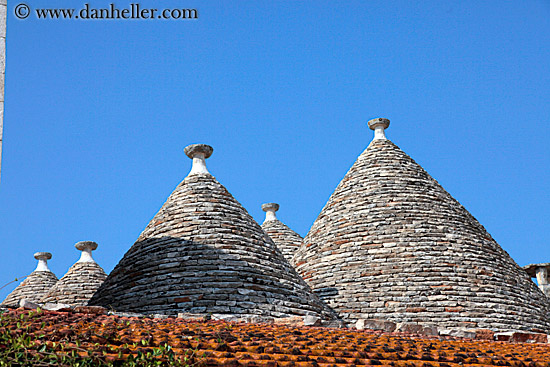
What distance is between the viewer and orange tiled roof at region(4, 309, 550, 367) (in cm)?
646

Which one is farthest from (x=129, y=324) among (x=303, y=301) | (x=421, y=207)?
(x=421, y=207)

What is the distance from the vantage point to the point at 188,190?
12.8m

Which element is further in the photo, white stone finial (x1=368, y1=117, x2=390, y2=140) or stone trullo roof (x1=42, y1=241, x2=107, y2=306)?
white stone finial (x1=368, y1=117, x2=390, y2=140)

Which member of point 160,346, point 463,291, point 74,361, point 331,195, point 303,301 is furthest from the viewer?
point 331,195

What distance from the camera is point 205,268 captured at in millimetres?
11031

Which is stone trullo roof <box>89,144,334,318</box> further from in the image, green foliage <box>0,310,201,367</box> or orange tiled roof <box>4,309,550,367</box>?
green foliage <box>0,310,201,367</box>

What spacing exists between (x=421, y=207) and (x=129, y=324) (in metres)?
8.36

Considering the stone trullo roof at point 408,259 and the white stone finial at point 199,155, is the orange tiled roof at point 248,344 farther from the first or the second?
the white stone finial at point 199,155

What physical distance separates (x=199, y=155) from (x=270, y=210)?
7132 millimetres

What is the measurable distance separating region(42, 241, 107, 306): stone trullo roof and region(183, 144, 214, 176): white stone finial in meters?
4.08

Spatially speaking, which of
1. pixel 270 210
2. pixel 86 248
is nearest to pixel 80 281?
pixel 86 248

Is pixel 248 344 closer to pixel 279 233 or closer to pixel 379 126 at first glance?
pixel 379 126

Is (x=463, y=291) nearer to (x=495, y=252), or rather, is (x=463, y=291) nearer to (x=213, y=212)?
(x=495, y=252)

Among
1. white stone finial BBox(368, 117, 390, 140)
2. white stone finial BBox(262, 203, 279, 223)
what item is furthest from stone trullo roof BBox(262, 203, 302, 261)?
white stone finial BBox(368, 117, 390, 140)
